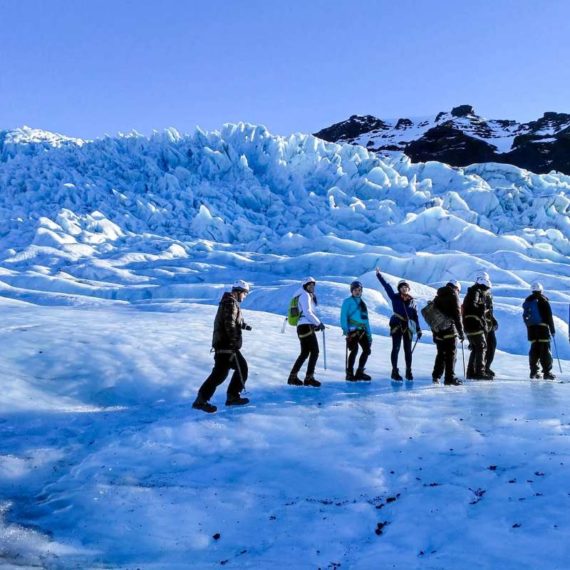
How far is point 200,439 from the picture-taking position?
5168 millimetres

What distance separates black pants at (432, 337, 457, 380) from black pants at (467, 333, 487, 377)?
0.57 m

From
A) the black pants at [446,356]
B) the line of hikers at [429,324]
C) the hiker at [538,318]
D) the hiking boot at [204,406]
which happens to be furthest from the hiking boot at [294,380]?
the hiker at [538,318]

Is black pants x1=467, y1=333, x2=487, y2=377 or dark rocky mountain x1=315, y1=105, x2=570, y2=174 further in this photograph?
dark rocky mountain x1=315, y1=105, x2=570, y2=174

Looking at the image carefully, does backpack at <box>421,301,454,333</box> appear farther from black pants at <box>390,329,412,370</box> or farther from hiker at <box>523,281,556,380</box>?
hiker at <box>523,281,556,380</box>

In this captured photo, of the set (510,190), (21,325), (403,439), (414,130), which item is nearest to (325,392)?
(403,439)

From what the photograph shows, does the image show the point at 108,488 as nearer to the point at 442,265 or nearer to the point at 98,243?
the point at 442,265

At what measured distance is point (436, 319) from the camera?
7.19 metres

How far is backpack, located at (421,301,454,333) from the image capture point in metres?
7.12

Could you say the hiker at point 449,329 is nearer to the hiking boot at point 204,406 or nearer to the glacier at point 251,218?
the hiking boot at point 204,406

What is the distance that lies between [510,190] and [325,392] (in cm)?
4005

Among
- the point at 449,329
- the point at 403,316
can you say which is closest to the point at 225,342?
the point at 403,316

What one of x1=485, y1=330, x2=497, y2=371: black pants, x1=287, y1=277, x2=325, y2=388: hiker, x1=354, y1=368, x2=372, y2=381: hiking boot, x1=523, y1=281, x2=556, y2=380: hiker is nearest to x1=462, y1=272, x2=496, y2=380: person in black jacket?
x1=485, y1=330, x2=497, y2=371: black pants

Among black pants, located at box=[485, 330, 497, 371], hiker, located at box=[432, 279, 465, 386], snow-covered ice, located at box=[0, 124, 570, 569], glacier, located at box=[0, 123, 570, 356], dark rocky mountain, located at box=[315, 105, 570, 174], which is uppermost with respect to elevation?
dark rocky mountain, located at box=[315, 105, 570, 174]

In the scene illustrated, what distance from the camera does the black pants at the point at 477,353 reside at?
773 centimetres
